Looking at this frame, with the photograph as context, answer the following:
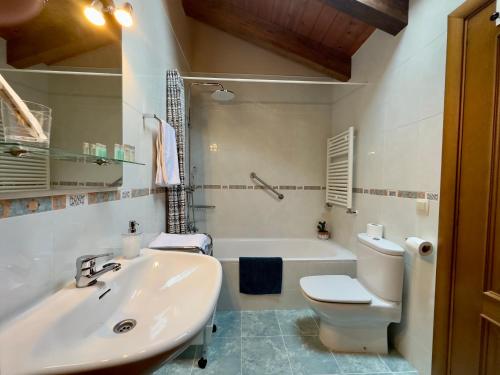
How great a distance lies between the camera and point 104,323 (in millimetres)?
776

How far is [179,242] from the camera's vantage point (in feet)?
4.96

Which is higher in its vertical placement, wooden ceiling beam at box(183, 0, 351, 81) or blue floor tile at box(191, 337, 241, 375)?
wooden ceiling beam at box(183, 0, 351, 81)

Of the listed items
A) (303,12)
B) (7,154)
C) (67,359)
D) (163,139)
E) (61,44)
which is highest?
(303,12)

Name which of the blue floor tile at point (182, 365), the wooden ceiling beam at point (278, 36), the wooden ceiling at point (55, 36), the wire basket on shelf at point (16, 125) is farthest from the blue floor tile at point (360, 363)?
the wooden ceiling beam at point (278, 36)

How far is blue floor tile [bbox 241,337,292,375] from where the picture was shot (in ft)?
4.80

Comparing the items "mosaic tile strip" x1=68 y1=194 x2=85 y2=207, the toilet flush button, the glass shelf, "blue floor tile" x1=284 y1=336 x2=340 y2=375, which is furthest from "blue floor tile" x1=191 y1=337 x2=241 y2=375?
the toilet flush button

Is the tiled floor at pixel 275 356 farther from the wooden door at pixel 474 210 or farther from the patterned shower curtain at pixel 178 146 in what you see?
the patterned shower curtain at pixel 178 146

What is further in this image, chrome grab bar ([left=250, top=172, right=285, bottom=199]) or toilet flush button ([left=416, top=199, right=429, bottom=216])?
chrome grab bar ([left=250, top=172, right=285, bottom=199])

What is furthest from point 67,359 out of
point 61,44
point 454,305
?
point 454,305

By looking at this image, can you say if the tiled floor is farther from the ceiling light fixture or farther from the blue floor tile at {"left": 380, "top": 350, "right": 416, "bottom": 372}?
the ceiling light fixture

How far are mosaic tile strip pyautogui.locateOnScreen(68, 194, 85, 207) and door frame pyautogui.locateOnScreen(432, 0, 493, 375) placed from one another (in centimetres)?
175

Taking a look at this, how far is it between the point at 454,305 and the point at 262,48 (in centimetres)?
306

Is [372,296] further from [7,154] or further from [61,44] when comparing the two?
[61,44]

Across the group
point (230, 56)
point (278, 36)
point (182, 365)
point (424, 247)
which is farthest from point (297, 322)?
point (230, 56)
